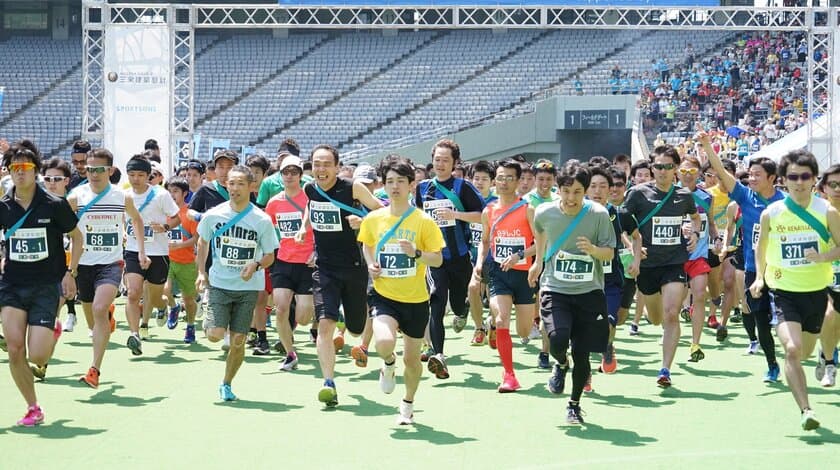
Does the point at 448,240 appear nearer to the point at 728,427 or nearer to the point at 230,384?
the point at 230,384

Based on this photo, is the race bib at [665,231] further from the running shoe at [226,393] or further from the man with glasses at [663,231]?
the running shoe at [226,393]

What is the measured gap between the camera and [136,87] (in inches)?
947

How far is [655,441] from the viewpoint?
Result: 752cm

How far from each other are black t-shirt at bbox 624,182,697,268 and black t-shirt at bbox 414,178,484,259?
1293 mm

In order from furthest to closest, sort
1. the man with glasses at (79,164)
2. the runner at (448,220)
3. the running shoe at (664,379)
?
the man with glasses at (79,164)
the runner at (448,220)
the running shoe at (664,379)

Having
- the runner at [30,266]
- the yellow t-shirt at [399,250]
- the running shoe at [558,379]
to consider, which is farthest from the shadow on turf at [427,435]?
the runner at [30,266]

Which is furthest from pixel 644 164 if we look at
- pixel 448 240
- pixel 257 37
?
Answer: pixel 257 37

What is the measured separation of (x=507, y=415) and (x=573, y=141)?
2845cm

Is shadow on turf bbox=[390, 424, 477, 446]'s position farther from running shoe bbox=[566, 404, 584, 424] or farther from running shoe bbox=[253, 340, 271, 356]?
running shoe bbox=[253, 340, 271, 356]

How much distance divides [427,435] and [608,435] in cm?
115

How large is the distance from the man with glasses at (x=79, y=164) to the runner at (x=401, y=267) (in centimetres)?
517

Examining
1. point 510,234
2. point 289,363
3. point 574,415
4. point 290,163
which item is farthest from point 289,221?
point 574,415

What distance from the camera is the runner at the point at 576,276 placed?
811 cm

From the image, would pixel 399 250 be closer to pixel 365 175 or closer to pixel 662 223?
pixel 365 175
